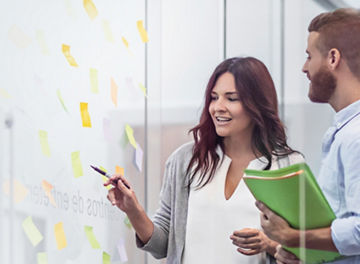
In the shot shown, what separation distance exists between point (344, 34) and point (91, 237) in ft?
2.96

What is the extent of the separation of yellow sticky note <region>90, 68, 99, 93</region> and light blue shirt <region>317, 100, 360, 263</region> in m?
0.75

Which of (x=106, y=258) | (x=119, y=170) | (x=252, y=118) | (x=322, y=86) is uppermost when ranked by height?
(x=322, y=86)

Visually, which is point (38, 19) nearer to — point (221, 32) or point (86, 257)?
point (221, 32)

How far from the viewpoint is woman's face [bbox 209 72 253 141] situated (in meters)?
1.46

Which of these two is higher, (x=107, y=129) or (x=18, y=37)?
(x=18, y=37)

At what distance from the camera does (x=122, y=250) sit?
1.82 metres

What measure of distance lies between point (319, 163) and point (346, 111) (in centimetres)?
10

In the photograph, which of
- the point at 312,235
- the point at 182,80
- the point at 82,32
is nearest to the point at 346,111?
the point at 312,235

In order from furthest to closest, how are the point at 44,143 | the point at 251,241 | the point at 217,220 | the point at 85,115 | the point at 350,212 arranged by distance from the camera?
the point at 85,115, the point at 44,143, the point at 217,220, the point at 251,241, the point at 350,212

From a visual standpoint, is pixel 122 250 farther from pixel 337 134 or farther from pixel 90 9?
pixel 337 134

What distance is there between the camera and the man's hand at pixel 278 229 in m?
1.17

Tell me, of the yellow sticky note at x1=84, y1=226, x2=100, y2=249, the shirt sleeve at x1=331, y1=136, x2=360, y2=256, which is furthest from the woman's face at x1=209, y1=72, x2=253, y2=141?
the yellow sticky note at x1=84, y1=226, x2=100, y2=249

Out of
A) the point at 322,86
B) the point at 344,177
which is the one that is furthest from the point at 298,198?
the point at 322,86

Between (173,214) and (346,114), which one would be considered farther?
(173,214)
